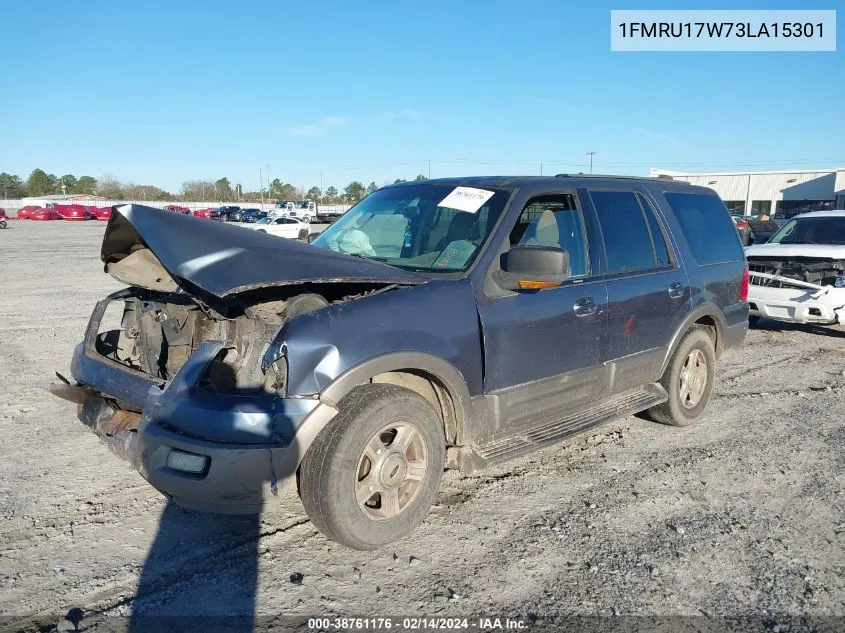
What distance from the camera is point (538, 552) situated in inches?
128

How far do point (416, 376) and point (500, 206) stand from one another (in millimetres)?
1219

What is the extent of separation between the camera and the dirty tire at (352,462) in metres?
2.97

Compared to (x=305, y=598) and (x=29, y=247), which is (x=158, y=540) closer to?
(x=305, y=598)

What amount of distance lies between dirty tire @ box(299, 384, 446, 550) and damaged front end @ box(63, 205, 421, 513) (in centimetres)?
13

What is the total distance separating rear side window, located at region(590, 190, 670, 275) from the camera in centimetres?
444

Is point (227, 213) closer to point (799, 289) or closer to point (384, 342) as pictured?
point (799, 289)

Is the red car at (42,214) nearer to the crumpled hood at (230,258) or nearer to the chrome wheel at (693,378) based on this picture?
the crumpled hood at (230,258)

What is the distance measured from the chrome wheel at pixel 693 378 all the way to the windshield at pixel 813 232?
5.45 metres

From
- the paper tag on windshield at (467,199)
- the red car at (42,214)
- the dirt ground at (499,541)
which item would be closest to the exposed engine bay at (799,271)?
the dirt ground at (499,541)

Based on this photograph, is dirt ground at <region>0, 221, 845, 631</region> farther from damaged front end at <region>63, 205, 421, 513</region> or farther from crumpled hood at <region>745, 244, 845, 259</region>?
crumpled hood at <region>745, 244, 845, 259</region>

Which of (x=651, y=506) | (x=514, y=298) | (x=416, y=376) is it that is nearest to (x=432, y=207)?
(x=514, y=298)

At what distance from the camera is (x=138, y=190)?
10919 centimetres

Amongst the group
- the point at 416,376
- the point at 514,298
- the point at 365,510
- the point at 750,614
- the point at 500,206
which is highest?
the point at 500,206

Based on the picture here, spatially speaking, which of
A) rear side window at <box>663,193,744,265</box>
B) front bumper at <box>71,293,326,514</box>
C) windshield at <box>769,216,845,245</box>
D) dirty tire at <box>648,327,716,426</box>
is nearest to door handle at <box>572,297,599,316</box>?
dirty tire at <box>648,327,716,426</box>
